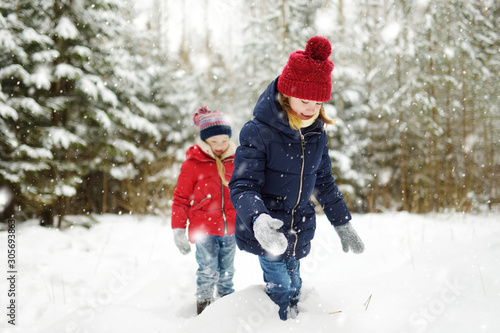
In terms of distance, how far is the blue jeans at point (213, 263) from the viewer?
2.95m

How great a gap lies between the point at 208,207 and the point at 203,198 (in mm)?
103

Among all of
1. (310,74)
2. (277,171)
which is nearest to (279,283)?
(277,171)

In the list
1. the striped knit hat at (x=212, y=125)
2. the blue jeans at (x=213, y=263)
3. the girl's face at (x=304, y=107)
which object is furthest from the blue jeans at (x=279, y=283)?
the striped knit hat at (x=212, y=125)

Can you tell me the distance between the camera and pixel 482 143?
10.6m

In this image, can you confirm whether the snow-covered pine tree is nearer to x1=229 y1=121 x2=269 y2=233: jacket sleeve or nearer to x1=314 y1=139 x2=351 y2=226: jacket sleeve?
x1=229 y1=121 x2=269 y2=233: jacket sleeve

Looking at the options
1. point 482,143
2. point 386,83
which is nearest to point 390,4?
point 386,83

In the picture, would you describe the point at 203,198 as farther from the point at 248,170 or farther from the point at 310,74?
the point at 310,74

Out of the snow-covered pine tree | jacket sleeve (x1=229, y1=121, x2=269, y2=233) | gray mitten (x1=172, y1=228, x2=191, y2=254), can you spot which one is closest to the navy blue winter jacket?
jacket sleeve (x1=229, y1=121, x2=269, y2=233)

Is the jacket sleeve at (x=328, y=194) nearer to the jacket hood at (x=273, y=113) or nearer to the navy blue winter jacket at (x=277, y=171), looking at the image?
the navy blue winter jacket at (x=277, y=171)

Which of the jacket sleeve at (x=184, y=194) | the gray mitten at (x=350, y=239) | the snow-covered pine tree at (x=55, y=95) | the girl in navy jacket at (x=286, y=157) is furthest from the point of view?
the snow-covered pine tree at (x=55, y=95)

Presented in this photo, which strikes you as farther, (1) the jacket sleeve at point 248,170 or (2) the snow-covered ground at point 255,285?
(2) the snow-covered ground at point 255,285

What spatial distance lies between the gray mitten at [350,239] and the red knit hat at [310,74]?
959 mm

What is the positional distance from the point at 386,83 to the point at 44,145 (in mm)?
10672

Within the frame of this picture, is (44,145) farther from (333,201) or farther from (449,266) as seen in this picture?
(449,266)
